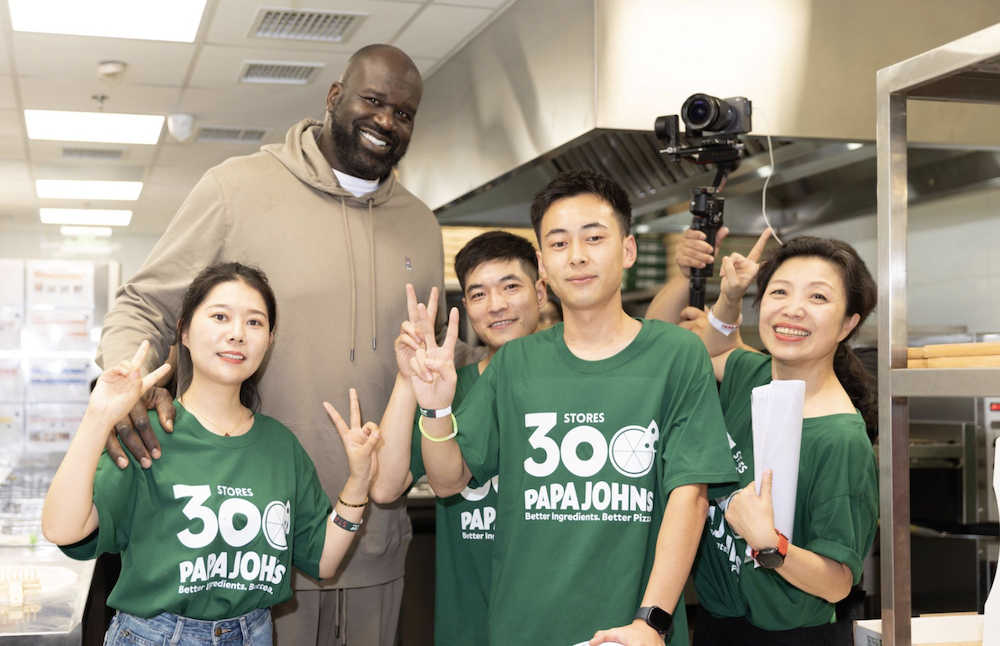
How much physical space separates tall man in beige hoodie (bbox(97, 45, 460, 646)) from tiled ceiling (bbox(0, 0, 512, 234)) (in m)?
1.59

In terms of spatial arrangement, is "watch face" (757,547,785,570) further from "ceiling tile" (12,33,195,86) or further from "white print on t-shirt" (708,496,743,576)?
"ceiling tile" (12,33,195,86)

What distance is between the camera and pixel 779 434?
1.53 m

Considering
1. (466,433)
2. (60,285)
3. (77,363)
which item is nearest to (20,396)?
(77,363)

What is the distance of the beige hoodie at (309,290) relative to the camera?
2.12 meters

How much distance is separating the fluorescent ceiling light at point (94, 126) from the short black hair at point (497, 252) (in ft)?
12.6

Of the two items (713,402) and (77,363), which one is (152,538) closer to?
(713,402)

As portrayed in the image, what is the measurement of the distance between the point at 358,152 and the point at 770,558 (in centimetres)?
132

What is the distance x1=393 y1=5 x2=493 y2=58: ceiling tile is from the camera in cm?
373

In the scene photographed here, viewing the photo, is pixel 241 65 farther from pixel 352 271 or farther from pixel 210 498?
pixel 210 498

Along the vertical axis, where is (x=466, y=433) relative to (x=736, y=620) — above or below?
above

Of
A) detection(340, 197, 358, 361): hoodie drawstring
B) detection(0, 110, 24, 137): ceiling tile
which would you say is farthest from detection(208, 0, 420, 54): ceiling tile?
detection(0, 110, 24, 137): ceiling tile

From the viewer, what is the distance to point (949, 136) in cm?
319

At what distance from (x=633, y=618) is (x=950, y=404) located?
95.8 inches

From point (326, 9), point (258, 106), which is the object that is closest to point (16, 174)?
point (258, 106)
